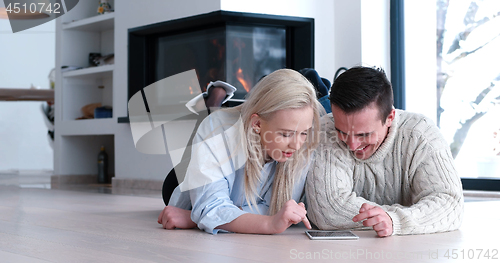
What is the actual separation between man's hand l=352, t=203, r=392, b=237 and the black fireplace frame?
1.92m

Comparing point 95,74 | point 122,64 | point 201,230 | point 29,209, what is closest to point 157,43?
point 122,64

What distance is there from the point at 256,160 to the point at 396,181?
401 mm

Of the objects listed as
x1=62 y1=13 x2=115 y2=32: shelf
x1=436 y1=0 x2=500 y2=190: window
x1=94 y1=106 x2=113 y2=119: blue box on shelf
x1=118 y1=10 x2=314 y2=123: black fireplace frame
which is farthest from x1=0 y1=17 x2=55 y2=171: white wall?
x1=436 y1=0 x2=500 y2=190: window

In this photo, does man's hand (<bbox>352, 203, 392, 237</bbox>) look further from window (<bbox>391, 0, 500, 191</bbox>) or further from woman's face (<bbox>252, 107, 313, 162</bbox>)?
window (<bbox>391, 0, 500, 191</bbox>)

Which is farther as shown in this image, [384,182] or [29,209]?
[29,209]

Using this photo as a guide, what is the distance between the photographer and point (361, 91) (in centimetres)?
137

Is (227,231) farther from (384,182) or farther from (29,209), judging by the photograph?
(29,209)

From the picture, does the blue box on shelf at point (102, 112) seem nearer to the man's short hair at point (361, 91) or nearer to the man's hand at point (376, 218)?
the man's short hair at point (361, 91)

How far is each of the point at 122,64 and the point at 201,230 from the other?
2.33 meters

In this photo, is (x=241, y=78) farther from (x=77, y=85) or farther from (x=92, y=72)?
(x=77, y=85)

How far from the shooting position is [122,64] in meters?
3.63

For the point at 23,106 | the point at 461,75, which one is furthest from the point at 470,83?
the point at 23,106

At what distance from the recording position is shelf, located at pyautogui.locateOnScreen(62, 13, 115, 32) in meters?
3.80

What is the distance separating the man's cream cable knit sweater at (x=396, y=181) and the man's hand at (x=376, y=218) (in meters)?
0.02
